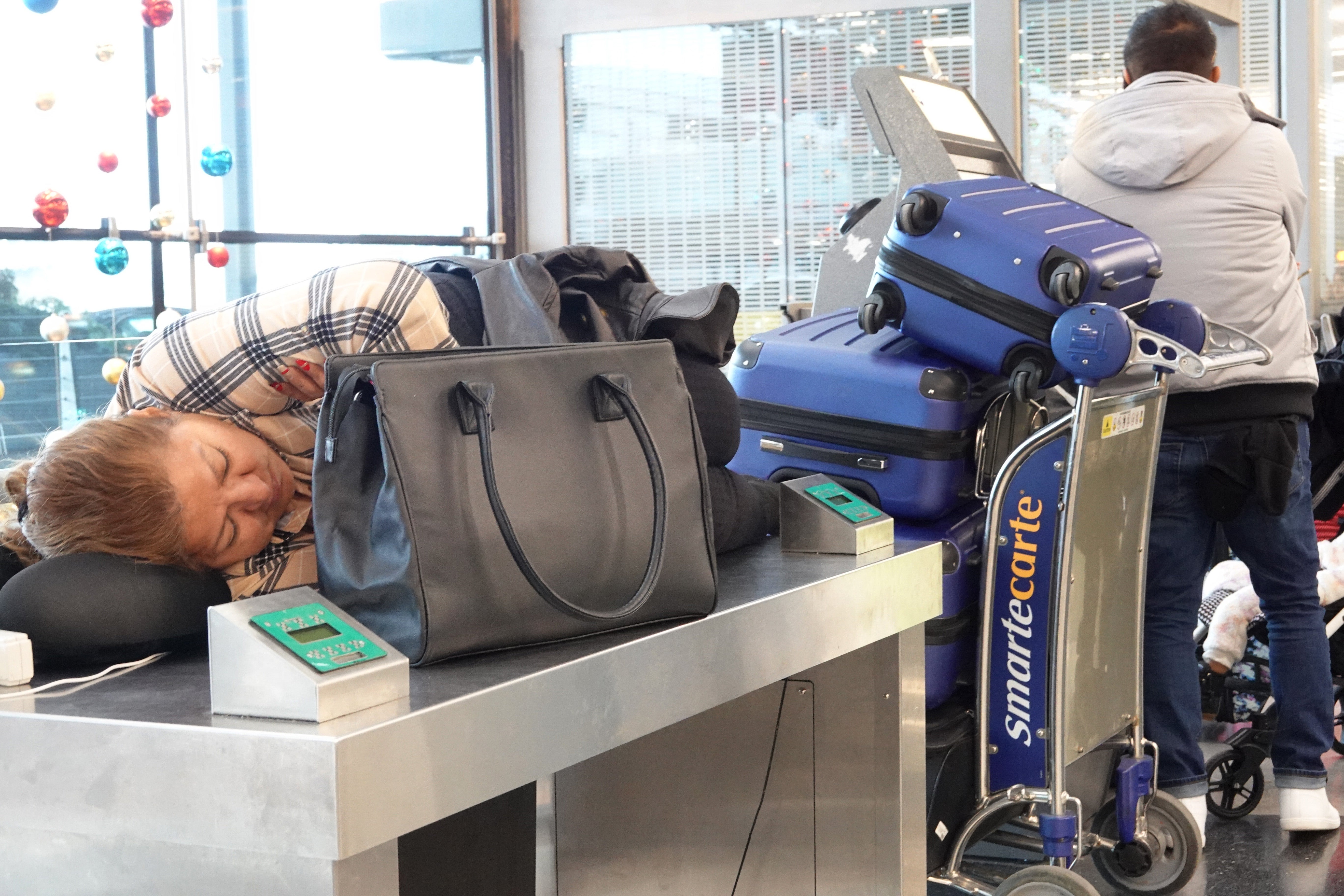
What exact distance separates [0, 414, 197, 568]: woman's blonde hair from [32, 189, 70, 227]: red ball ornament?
2.55m

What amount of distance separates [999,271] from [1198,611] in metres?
1.08

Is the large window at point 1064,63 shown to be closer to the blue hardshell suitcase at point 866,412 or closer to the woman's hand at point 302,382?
the blue hardshell suitcase at point 866,412

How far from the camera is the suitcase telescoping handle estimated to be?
103cm

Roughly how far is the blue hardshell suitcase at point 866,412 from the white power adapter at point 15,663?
3.46 ft

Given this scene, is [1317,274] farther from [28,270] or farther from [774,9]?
[28,270]

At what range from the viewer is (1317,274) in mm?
5199

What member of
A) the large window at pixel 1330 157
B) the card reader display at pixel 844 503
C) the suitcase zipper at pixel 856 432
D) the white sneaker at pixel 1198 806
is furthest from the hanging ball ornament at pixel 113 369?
the large window at pixel 1330 157

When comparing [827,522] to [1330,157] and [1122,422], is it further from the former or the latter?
[1330,157]

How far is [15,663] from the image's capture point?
1033 mm

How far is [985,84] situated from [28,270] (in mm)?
3100

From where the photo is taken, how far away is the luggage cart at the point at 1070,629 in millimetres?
1816

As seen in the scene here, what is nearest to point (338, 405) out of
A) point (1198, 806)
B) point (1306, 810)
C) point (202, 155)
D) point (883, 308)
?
point (883, 308)

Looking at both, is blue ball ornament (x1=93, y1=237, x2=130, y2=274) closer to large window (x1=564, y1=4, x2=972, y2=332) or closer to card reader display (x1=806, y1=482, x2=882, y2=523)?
large window (x1=564, y1=4, x2=972, y2=332)

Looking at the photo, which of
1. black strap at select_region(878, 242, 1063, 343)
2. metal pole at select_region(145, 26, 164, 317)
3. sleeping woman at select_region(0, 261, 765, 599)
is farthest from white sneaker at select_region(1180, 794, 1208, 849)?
metal pole at select_region(145, 26, 164, 317)
